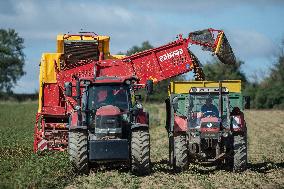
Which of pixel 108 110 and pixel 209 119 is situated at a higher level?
pixel 108 110

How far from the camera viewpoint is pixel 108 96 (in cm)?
1673

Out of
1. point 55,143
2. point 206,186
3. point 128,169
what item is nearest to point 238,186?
point 206,186

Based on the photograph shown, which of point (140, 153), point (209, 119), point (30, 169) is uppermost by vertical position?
point (209, 119)

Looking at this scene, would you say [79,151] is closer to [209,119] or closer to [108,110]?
[108,110]

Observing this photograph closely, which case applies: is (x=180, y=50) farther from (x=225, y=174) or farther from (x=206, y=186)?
(x=206, y=186)

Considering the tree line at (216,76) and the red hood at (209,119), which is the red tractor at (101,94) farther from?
the tree line at (216,76)

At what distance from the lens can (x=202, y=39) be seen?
1934cm

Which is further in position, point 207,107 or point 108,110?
point 207,107

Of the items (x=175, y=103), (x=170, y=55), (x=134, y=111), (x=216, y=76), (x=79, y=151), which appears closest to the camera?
(x=79, y=151)

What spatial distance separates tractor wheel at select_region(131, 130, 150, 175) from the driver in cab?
A: 6.50 feet

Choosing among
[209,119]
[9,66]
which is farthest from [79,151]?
[9,66]

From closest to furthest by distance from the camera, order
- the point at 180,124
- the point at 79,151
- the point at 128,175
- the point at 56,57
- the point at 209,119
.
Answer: the point at 128,175 < the point at 79,151 < the point at 209,119 < the point at 180,124 < the point at 56,57

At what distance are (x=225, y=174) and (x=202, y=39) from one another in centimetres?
494

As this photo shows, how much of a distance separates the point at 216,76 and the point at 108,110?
193 ft
